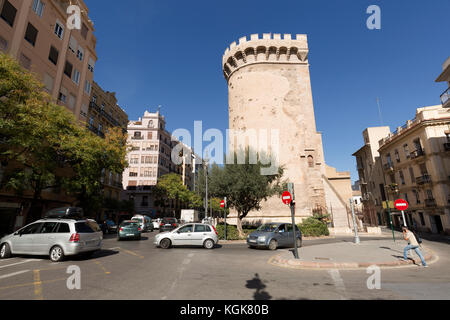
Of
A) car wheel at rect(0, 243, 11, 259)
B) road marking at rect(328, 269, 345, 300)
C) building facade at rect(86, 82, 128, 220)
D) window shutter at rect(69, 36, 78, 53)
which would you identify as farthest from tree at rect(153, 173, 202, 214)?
road marking at rect(328, 269, 345, 300)

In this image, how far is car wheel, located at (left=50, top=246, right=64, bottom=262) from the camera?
8.89 m

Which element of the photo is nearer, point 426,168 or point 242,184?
point 242,184

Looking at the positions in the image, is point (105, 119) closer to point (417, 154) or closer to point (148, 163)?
point (148, 163)

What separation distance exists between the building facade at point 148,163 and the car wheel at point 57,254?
37.8 m

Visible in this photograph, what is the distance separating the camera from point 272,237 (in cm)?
1319

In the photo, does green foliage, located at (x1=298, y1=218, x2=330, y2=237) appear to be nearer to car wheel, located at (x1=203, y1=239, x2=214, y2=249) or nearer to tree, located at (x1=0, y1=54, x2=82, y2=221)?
car wheel, located at (x1=203, y1=239, x2=214, y2=249)

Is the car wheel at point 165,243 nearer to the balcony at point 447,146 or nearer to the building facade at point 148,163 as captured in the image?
the balcony at point 447,146

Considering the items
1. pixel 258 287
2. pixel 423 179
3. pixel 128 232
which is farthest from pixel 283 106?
pixel 258 287

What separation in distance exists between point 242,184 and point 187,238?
668 centimetres

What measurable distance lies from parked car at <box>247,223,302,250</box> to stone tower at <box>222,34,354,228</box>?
47.6ft

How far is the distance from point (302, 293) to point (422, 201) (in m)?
32.0
